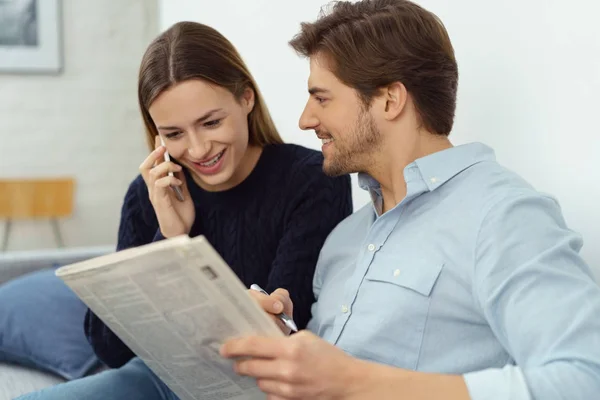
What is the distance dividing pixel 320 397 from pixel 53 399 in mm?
747

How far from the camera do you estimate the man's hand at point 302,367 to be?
0.92m

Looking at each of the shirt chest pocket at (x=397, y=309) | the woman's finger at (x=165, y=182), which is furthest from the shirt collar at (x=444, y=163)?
the woman's finger at (x=165, y=182)

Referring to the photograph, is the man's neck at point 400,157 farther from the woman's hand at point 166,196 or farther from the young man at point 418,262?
the woman's hand at point 166,196

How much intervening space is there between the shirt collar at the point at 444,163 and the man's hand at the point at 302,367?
0.37 metres

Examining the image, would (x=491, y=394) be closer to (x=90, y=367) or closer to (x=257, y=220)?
(x=257, y=220)

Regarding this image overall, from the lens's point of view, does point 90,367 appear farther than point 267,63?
No

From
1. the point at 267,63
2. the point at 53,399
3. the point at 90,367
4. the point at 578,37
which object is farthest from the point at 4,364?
the point at 578,37

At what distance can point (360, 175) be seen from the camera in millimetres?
1404

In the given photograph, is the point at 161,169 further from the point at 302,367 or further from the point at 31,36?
the point at 31,36

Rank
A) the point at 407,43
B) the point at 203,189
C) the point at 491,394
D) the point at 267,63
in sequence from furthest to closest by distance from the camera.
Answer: the point at 267,63 < the point at 203,189 < the point at 407,43 < the point at 491,394

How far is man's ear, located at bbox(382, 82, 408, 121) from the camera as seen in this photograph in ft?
4.17

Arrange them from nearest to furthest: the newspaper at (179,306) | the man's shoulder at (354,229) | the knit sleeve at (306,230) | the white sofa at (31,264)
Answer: the newspaper at (179,306) < the man's shoulder at (354,229) < the knit sleeve at (306,230) < the white sofa at (31,264)

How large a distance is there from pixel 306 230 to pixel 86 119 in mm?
3052

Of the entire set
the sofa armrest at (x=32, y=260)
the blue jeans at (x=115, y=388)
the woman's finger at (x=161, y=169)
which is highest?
the woman's finger at (x=161, y=169)
